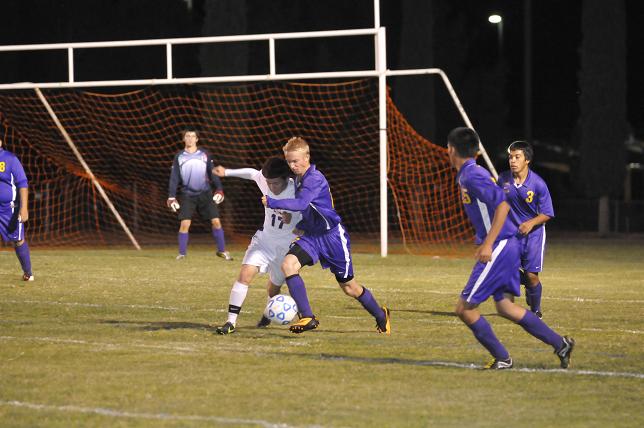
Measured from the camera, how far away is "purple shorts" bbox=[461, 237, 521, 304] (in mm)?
8102

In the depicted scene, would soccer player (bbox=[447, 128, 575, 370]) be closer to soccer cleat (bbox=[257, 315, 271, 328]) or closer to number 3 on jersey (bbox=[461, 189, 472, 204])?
number 3 on jersey (bbox=[461, 189, 472, 204])

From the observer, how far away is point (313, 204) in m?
9.93

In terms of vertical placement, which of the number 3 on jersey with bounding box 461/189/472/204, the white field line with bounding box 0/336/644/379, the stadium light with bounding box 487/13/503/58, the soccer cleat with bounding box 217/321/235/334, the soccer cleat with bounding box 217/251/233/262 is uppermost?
the stadium light with bounding box 487/13/503/58

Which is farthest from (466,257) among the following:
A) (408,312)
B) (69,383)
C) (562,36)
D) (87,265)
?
(562,36)

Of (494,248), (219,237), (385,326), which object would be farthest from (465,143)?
(219,237)

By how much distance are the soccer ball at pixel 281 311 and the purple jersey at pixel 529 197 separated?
2362 millimetres

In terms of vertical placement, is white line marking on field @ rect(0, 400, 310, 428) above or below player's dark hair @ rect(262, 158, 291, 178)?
below

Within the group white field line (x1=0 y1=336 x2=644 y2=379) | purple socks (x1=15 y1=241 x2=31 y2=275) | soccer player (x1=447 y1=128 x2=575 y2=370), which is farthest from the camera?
purple socks (x1=15 y1=241 x2=31 y2=275)

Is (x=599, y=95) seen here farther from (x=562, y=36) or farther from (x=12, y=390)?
(x=562, y=36)

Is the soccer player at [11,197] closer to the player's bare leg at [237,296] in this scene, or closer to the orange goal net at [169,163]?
the player's bare leg at [237,296]

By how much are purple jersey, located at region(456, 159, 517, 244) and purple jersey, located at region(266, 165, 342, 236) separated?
5.64ft

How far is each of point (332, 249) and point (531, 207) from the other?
242cm

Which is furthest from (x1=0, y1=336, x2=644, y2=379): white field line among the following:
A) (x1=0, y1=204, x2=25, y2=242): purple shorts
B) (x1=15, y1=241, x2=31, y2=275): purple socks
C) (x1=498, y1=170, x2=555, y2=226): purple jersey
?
(x1=15, y1=241, x2=31, y2=275): purple socks

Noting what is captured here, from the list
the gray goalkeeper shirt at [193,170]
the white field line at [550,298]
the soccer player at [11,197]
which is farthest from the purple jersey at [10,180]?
the white field line at [550,298]
